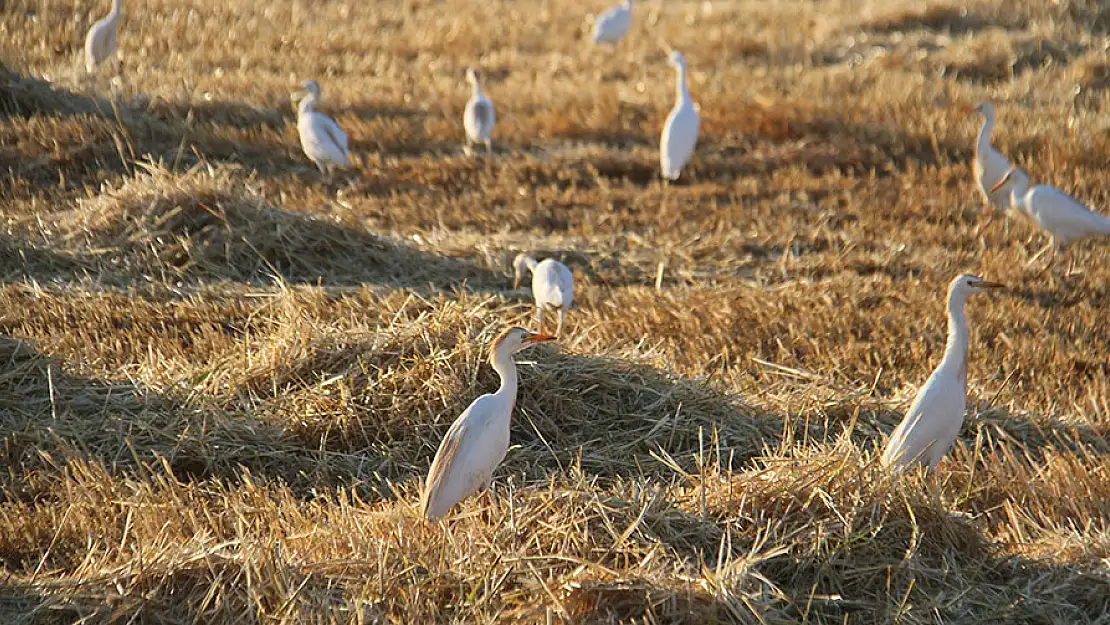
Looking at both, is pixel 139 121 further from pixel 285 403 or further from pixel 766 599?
pixel 766 599

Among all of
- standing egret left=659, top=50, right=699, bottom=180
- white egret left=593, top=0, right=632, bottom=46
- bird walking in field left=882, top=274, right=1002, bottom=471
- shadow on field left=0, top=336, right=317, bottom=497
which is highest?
bird walking in field left=882, top=274, right=1002, bottom=471

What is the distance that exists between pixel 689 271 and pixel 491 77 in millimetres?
7450

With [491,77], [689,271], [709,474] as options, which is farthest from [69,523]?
[491,77]

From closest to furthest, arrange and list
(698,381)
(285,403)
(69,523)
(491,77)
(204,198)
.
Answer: (69,523)
(285,403)
(698,381)
(204,198)
(491,77)

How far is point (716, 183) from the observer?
31.7 ft

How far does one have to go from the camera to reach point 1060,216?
7.30 m

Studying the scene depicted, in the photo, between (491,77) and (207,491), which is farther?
(491,77)

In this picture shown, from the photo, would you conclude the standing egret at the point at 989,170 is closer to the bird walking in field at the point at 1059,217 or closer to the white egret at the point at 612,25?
the bird walking in field at the point at 1059,217

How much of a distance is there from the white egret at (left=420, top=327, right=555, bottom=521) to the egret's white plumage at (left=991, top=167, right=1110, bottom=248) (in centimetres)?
483

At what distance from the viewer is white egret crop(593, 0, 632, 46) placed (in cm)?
1619

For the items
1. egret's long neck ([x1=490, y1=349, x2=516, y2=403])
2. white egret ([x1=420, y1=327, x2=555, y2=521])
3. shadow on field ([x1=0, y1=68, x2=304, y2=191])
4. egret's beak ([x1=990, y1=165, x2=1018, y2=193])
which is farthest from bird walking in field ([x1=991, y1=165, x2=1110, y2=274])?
shadow on field ([x1=0, y1=68, x2=304, y2=191])

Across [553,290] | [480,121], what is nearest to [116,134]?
[480,121]

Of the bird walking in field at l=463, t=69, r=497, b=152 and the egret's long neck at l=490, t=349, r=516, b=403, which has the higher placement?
the egret's long neck at l=490, t=349, r=516, b=403

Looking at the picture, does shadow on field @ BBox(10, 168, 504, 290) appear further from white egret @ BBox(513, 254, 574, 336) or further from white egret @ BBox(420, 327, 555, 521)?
white egret @ BBox(420, 327, 555, 521)
